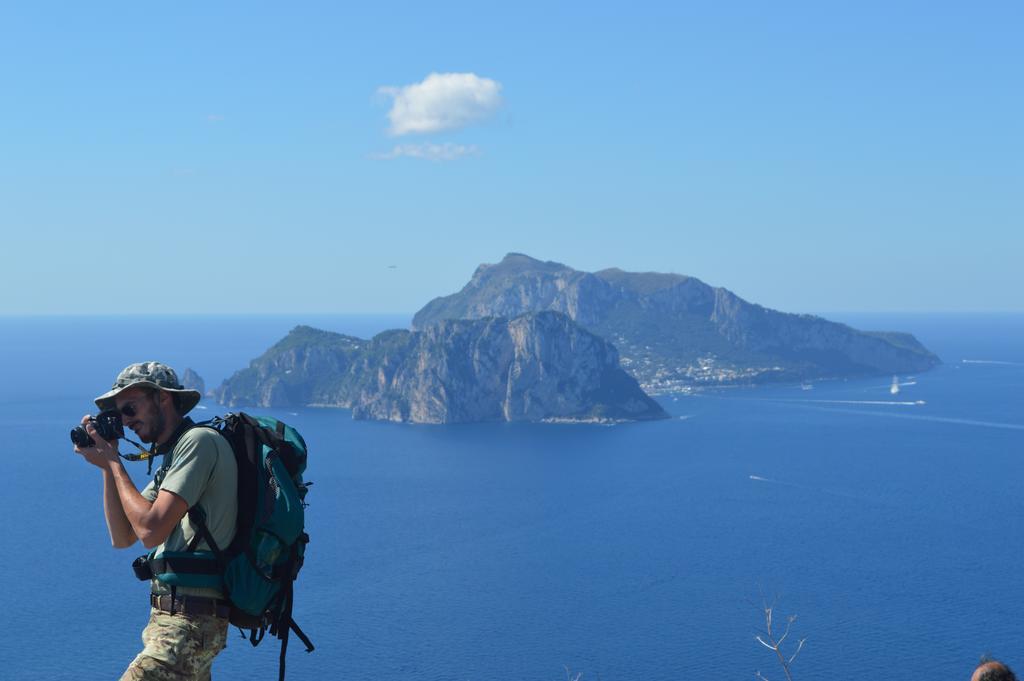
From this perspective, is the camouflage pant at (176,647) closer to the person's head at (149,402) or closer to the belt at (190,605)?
the belt at (190,605)

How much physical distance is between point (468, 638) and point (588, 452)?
102 meters

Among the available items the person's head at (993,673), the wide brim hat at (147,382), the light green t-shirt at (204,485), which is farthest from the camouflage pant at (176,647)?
the person's head at (993,673)

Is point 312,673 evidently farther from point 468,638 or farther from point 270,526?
point 270,526

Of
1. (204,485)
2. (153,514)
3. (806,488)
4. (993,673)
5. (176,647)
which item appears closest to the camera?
(993,673)

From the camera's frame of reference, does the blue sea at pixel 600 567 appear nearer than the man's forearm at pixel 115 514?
No

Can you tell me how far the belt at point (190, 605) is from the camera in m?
6.14

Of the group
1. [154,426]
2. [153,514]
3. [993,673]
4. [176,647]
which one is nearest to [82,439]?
[154,426]

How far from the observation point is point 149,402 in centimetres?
630

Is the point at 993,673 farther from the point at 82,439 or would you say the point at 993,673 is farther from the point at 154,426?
the point at 82,439

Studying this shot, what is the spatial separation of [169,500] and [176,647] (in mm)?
957

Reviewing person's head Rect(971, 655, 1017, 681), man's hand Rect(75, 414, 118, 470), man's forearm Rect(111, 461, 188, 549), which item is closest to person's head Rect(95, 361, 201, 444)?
man's hand Rect(75, 414, 118, 470)

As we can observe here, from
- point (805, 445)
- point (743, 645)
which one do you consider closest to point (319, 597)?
point (743, 645)

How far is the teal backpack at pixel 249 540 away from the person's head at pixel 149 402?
260 mm

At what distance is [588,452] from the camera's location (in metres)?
179
